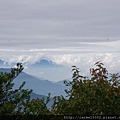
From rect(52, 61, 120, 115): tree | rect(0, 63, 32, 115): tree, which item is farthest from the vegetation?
rect(0, 63, 32, 115): tree

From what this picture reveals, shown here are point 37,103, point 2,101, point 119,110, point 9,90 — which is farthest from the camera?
point 9,90

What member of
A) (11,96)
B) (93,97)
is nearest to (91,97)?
(93,97)

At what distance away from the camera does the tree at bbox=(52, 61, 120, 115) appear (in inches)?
343

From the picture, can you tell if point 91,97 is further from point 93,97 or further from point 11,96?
point 11,96

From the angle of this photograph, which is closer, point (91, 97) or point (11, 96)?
point (91, 97)

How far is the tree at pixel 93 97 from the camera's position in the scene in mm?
8719

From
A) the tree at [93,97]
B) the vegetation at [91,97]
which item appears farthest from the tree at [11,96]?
the tree at [93,97]

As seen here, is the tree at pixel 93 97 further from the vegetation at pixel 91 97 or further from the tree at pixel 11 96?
the tree at pixel 11 96

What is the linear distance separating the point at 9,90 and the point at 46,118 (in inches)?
518

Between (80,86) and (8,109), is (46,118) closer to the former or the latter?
(80,86)

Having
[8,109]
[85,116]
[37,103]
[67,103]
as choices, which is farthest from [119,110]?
[8,109]

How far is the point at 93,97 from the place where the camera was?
879cm

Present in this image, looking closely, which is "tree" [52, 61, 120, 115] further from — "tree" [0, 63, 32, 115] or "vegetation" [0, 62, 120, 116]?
"tree" [0, 63, 32, 115]

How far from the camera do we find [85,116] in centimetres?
894
